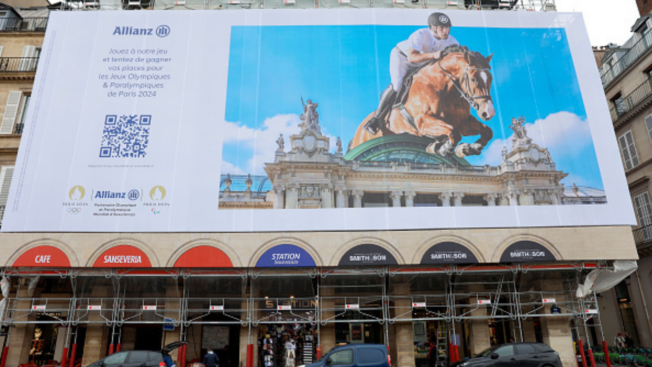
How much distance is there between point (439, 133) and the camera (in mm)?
20062

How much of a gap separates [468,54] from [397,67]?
3722 millimetres

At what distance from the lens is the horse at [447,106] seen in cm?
1995

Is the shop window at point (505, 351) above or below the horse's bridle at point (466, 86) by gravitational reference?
below

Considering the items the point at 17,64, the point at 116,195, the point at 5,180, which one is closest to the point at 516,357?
the point at 116,195

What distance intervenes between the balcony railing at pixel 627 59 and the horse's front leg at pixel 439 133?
13899mm

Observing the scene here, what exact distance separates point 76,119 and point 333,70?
1214 centimetres

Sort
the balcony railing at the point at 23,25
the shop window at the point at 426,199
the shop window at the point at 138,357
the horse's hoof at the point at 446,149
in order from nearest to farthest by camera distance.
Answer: the shop window at the point at 138,357 < the shop window at the point at 426,199 < the horse's hoof at the point at 446,149 < the balcony railing at the point at 23,25

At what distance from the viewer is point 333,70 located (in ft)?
68.8

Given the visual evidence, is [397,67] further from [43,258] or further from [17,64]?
[17,64]

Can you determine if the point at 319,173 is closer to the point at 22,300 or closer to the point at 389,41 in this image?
the point at 389,41

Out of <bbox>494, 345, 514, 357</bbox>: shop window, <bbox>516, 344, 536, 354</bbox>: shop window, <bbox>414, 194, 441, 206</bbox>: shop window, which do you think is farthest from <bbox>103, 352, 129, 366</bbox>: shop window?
<bbox>414, 194, 441, 206</bbox>: shop window

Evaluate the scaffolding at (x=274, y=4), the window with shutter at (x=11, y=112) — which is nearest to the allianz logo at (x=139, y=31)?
the scaffolding at (x=274, y=4)

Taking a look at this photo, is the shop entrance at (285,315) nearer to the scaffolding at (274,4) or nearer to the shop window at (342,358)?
the shop window at (342,358)

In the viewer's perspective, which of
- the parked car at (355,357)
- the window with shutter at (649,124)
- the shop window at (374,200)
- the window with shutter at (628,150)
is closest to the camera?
the parked car at (355,357)
